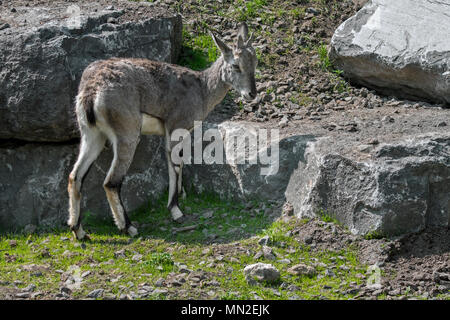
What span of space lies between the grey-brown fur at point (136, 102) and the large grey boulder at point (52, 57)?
2.17 feet

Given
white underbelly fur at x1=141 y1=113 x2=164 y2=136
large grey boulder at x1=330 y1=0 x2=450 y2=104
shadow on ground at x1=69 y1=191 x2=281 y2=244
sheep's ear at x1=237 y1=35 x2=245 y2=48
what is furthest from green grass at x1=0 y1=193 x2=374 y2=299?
large grey boulder at x1=330 y1=0 x2=450 y2=104

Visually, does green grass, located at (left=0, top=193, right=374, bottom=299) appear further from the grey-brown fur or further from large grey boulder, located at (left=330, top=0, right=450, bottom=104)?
large grey boulder, located at (left=330, top=0, right=450, bottom=104)

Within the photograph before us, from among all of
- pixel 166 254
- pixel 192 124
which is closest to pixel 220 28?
pixel 192 124

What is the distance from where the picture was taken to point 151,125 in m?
10.2

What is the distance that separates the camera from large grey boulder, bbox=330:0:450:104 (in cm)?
1114

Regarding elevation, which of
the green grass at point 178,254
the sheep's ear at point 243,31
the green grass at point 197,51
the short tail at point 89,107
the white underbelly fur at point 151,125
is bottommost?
the green grass at point 178,254

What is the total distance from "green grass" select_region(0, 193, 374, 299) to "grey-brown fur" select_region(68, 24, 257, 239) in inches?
15.1

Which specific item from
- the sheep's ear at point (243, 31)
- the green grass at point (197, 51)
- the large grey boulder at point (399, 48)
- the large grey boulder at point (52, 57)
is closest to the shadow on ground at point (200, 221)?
the large grey boulder at point (52, 57)

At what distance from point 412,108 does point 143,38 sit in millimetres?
4472

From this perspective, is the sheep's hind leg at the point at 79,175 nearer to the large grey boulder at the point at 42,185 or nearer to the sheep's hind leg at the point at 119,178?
the sheep's hind leg at the point at 119,178

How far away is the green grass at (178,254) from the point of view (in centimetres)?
785

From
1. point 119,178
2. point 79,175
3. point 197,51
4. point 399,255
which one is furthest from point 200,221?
point 197,51

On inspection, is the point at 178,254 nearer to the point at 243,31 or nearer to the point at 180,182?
the point at 180,182

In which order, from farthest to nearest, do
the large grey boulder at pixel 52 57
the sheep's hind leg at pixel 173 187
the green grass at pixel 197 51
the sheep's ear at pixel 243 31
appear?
1. the green grass at pixel 197 51
2. the sheep's ear at pixel 243 31
3. the sheep's hind leg at pixel 173 187
4. the large grey boulder at pixel 52 57
